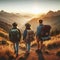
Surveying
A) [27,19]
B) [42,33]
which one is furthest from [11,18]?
[42,33]

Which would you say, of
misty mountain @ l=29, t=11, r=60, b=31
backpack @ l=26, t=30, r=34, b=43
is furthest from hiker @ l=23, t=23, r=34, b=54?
misty mountain @ l=29, t=11, r=60, b=31

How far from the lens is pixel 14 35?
5.93 m

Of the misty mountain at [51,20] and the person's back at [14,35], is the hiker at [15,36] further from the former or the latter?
the misty mountain at [51,20]

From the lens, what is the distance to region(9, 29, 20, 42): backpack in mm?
5922

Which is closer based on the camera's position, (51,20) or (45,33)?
(45,33)

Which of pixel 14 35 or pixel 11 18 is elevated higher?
pixel 11 18

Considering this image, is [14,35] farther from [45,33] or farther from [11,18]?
[45,33]

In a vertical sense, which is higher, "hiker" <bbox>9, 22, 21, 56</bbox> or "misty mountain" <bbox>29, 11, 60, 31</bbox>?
"misty mountain" <bbox>29, 11, 60, 31</bbox>

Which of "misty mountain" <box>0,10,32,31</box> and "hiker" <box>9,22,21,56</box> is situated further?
"misty mountain" <box>0,10,32,31</box>

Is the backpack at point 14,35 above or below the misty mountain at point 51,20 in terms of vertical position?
below

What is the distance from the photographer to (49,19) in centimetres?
623

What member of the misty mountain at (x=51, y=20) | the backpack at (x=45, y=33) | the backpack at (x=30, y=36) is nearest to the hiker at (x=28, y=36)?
the backpack at (x=30, y=36)

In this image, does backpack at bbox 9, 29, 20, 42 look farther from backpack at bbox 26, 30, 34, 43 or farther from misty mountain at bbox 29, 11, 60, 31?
misty mountain at bbox 29, 11, 60, 31

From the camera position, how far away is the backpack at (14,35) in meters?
5.92
